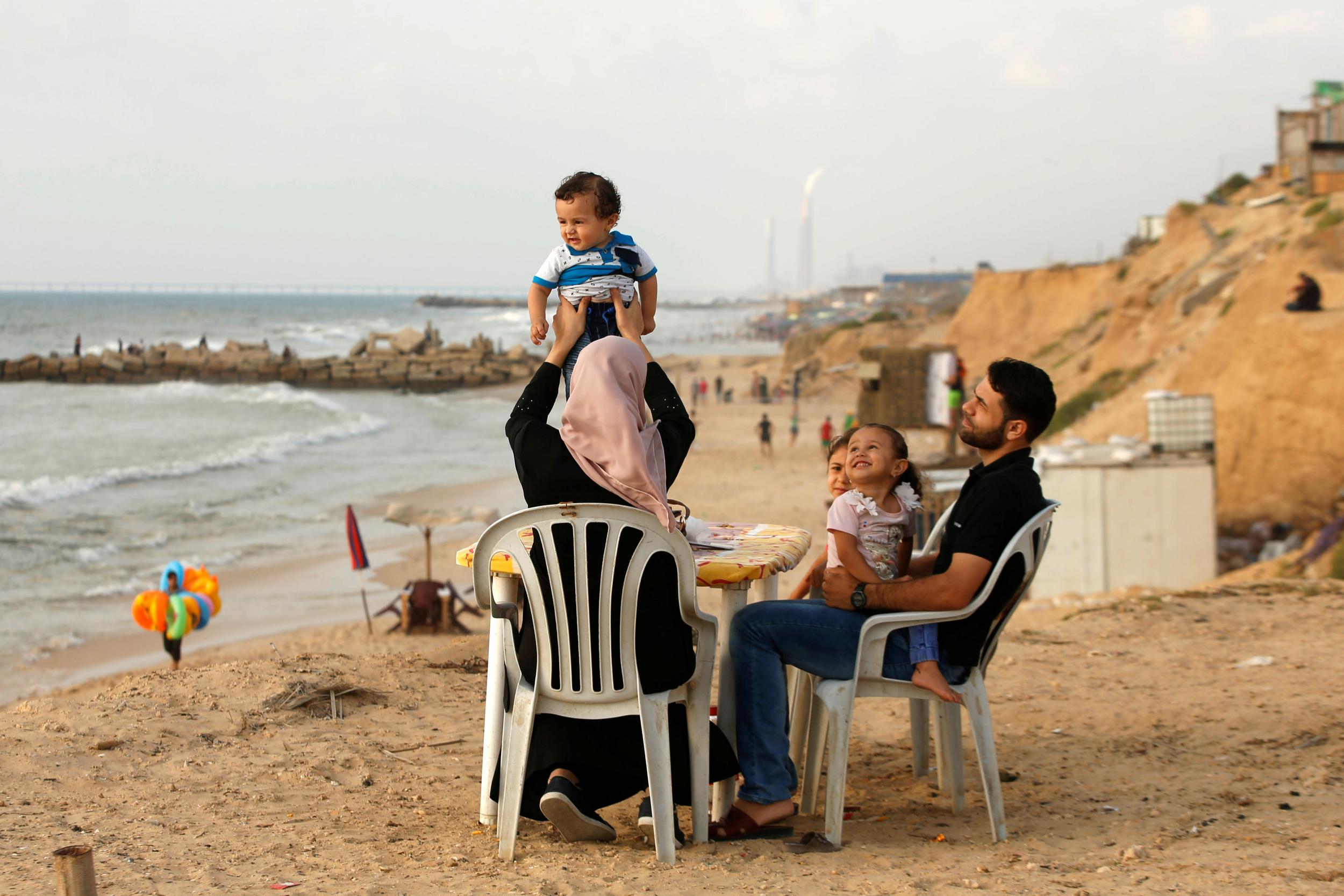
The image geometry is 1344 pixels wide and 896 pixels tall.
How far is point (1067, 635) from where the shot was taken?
656cm

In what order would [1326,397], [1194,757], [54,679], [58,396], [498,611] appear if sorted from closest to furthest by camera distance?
[498,611] → [1194,757] → [54,679] → [1326,397] → [58,396]

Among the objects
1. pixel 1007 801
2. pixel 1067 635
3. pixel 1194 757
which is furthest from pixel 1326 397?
pixel 1007 801

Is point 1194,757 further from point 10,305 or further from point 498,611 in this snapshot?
point 10,305

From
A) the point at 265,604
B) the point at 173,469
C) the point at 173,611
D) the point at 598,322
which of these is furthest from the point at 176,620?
the point at 173,469

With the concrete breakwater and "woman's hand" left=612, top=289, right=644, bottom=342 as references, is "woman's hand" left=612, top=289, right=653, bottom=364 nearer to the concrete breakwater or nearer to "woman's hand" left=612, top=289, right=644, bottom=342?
"woman's hand" left=612, top=289, right=644, bottom=342

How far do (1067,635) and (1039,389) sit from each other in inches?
148

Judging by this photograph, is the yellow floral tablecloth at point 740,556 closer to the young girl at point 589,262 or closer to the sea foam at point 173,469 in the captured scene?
the young girl at point 589,262

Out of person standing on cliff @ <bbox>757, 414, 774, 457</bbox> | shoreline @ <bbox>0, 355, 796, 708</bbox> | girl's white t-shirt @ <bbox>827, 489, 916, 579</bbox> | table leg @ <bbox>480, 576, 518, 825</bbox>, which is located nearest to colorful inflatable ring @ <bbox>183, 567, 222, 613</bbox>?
shoreline @ <bbox>0, 355, 796, 708</bbox>

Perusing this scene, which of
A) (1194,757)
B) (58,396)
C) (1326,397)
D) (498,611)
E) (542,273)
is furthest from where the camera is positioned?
(58,396)

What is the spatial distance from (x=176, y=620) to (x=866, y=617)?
6.93m

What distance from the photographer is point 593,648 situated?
3010 mm

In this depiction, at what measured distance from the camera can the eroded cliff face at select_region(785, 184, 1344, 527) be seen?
13.3 m

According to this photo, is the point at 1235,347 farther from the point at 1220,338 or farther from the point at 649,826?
the point at 649,826

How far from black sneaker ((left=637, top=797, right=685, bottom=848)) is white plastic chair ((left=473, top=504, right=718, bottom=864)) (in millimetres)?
117
